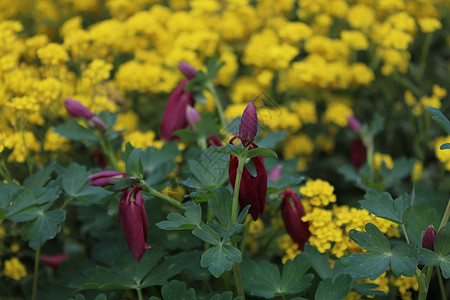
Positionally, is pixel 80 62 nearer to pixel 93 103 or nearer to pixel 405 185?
pixel 93 103

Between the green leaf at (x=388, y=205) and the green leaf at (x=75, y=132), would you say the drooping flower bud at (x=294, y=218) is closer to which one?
the green leaf at (x=388, y=205)

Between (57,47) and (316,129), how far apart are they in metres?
0.91

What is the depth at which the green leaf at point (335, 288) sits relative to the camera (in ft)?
2.54

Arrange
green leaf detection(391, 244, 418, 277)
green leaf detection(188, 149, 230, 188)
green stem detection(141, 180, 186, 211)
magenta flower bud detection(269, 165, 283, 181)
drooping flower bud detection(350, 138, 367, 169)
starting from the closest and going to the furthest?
green leaf detection(391, 244, 418, 277), green stem detection(141, 180, 186, 211), green leaf detection(188, 149, 230, 188), magenta flower bud detection(269, 165, 283, 181), drooping flower bud detection(350, 138, 367, 169)

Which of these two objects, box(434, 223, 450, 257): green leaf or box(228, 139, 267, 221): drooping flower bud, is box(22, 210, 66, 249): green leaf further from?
box(434, 223, 450, 257): green leaf

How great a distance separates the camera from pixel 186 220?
2.46 feet

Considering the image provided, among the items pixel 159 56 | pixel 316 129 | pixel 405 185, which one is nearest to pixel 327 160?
pixel 316 129

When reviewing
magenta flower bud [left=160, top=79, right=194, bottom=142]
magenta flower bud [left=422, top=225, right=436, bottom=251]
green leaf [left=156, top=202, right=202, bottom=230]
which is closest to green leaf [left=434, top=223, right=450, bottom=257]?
magenta flower bud [left=422, top=225, right=436, bottom=251]

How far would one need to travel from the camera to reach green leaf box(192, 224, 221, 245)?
0.72 m

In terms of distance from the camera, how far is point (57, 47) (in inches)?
49.1

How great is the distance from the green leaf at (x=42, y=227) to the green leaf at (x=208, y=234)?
0.95 feet

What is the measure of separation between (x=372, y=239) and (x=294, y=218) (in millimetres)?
208

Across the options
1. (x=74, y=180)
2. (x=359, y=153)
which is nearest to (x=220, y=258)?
(x=74, y=180)

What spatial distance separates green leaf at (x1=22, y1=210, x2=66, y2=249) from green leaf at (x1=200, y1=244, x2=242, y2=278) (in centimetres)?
31
